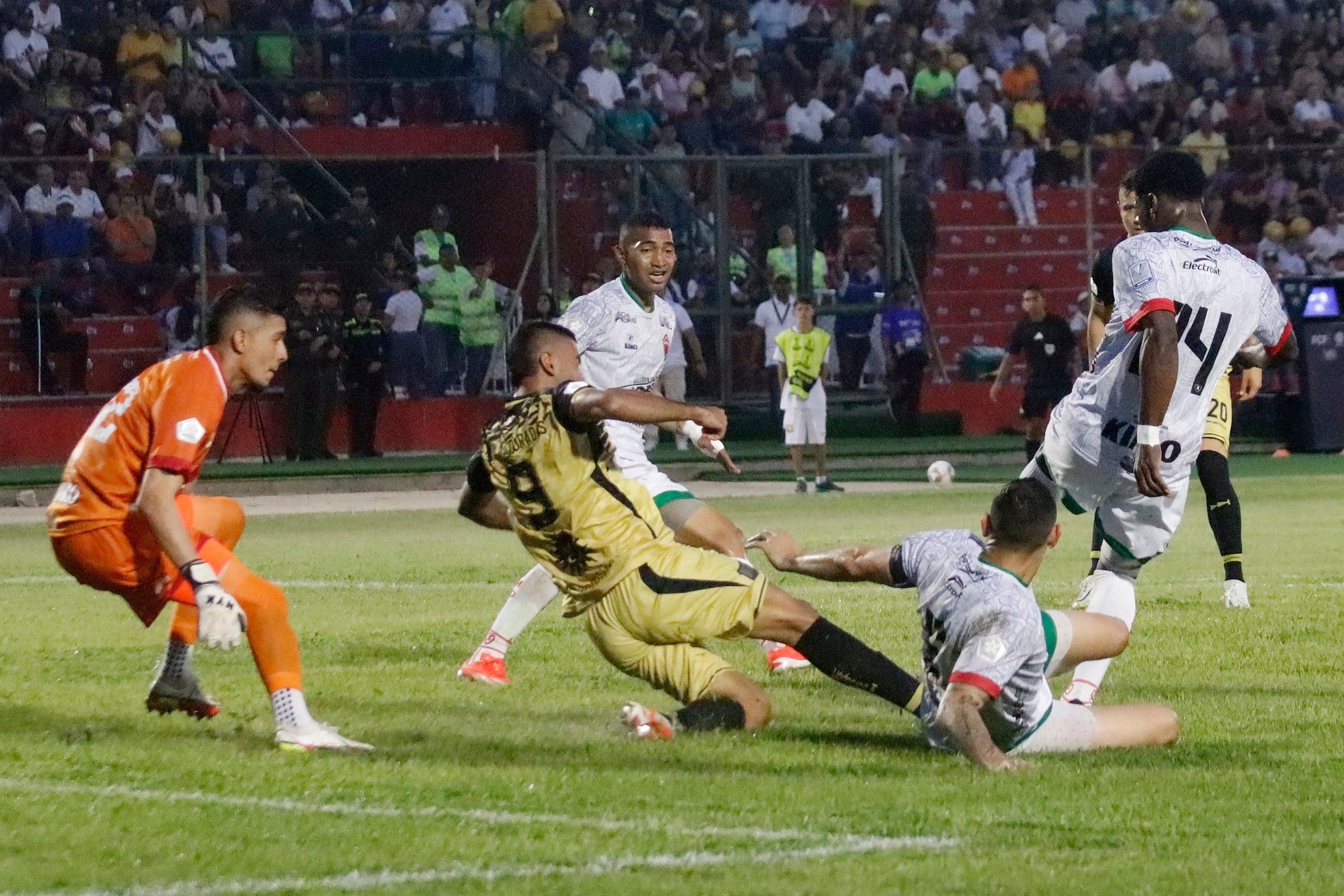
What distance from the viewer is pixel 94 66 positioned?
2777 centimetres

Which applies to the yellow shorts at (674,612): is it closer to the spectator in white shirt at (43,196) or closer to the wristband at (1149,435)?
the wristband at (1149,435)

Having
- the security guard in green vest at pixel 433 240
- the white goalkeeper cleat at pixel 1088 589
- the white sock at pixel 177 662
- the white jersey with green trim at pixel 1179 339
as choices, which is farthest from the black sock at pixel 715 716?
the security guard in green vest at pixel 433 240

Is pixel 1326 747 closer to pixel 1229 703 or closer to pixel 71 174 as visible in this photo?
pixel 1229 703

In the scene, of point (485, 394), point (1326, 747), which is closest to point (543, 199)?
point (485, 394)

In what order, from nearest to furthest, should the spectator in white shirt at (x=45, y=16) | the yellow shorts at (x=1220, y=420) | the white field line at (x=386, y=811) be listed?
1. the white field line at (x=386, y=811)
2. the yellow shorts at (x=1220, y=420)
3. the spectator in white shirt at (x=45, y=16)

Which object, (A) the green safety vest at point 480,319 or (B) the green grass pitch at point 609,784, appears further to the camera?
(A) the green safety vest at point 480,319

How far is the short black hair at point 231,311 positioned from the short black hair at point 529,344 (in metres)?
0.86

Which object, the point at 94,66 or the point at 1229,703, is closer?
the point at 1229,703

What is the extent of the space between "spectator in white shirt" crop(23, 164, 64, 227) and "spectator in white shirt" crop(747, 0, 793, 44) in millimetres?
12064

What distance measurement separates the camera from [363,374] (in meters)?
26.8

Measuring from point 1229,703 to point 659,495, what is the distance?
259 cm

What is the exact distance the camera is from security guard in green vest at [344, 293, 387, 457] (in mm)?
26578

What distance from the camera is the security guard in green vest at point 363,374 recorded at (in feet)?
87.2

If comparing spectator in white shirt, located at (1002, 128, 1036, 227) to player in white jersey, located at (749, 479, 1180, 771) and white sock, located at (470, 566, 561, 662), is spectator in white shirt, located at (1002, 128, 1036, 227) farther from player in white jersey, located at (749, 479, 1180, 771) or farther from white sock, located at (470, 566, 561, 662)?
player in white jersey, located at (749, 479, 1180, 771)
